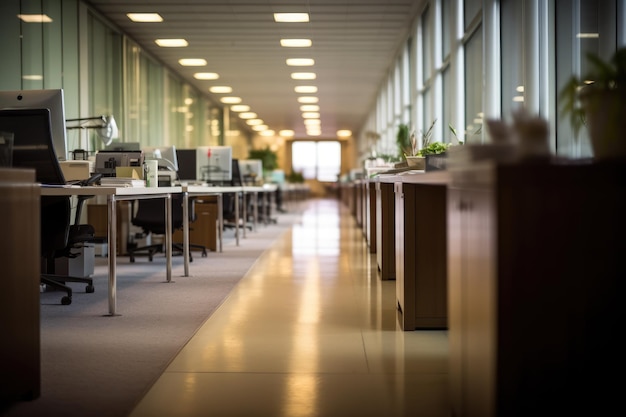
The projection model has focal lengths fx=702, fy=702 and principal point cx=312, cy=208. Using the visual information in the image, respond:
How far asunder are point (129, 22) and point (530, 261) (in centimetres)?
1042

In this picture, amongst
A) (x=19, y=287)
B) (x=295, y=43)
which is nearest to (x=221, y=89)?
(x=295, y=43)

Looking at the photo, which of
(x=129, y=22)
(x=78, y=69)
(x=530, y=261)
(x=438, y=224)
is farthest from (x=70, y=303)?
(x=129, y=22)

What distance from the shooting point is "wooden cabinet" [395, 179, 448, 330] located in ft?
11.0

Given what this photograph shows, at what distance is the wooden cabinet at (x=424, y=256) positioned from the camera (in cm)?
336

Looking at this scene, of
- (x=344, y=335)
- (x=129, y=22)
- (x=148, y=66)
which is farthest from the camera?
(x=148, y=66)

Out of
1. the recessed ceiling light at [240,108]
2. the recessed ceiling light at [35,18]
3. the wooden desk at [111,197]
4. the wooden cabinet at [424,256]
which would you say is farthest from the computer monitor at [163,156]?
the recessed ceiling light at [240,108]

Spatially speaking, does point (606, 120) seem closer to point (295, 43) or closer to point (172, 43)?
point (295, 43)

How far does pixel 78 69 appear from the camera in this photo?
31.2 ft

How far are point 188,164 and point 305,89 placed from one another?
9699mm

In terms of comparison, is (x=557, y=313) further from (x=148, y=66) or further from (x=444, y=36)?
(x=148, y=66)

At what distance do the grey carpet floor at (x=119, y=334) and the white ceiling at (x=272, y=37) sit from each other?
16.5 feet

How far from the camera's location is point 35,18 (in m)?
8.14

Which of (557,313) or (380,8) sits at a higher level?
(380,8)

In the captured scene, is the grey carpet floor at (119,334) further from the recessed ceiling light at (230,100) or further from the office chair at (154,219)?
the recessed ceiling light at (230,100)
